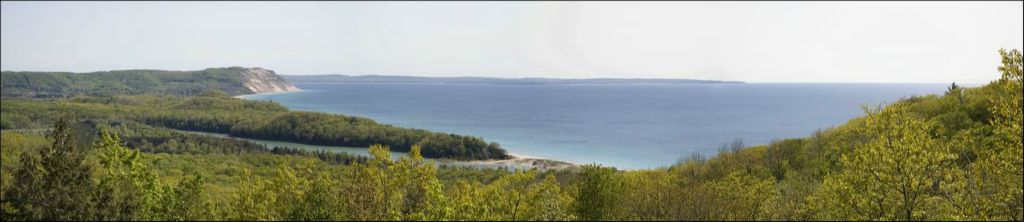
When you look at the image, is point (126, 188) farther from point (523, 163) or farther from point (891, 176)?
point (523, 163)

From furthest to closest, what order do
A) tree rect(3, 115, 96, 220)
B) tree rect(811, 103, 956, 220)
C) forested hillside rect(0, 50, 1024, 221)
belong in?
1. tree rect(3, 115, 96, 220)
2. forested hillside rect(0, 50, 1024, 221)
3. tree rect(811, 103, 956, 220)

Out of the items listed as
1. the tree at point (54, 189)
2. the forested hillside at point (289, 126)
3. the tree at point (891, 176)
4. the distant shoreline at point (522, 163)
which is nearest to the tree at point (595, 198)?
the tree at point (891, 176)

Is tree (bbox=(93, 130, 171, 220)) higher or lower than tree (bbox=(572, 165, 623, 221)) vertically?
higher

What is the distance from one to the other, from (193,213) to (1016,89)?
22222mm

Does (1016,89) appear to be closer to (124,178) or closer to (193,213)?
(193,213)

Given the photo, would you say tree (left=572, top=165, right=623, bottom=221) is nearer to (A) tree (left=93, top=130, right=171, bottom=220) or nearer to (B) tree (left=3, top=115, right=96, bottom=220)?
(A) tree (left=93, top=130, right=171, bottom=220)

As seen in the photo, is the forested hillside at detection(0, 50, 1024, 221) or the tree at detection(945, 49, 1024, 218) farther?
the forested hillside at detection(0, 50, 1024, 221)

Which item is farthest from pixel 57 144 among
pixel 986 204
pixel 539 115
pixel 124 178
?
pixel 539 115

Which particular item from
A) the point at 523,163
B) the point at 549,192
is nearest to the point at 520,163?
the point at 523,163

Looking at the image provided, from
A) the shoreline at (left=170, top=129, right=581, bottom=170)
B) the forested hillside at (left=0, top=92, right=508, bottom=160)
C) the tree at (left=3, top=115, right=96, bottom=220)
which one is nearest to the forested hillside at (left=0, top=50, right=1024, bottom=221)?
the tree at (left=3, top=115, right=96, bottom=220)

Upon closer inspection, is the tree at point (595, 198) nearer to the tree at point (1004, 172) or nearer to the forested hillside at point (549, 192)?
the forested hillside at point (549, 192)

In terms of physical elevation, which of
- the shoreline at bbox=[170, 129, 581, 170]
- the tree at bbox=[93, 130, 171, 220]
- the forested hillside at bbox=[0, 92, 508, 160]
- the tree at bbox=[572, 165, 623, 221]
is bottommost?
the shoreline at bbox=[170, 129, 581, 170]

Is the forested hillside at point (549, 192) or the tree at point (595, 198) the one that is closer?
the forested hillside at point (549, 192)

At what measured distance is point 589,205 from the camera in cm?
2389
